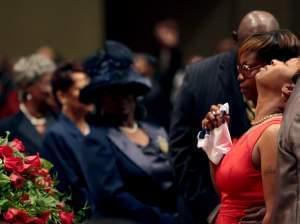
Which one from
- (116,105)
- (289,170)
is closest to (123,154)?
(116,105)

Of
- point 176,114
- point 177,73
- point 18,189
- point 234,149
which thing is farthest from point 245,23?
point 177,73

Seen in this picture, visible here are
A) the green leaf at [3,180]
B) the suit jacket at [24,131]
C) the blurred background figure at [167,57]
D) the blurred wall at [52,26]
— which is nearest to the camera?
the green leaf at [3,180]

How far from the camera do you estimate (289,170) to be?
409 centimetres

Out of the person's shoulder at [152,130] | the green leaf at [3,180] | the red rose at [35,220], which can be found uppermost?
the green leaf at [3,180]

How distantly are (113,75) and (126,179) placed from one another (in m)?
0.66

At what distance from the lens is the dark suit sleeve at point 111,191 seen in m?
6.34

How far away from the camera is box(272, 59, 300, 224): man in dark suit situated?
13.3 ft

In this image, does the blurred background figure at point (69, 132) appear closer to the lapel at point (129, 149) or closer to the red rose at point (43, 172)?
the lapel at point (129, 149)

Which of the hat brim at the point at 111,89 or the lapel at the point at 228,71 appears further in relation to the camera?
the hat brim at the point at 111,89

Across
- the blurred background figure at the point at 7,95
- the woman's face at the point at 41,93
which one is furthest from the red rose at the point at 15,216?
the blurred background figure at the point at 7,95

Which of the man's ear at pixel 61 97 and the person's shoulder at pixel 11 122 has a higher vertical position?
the man's ear at pixel 61 97

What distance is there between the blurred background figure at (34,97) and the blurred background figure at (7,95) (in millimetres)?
1364

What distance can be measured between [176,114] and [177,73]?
16.9ft

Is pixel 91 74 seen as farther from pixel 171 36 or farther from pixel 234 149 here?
pixel 171 36
